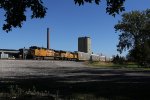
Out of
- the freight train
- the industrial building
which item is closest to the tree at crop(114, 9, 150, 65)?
the freight train

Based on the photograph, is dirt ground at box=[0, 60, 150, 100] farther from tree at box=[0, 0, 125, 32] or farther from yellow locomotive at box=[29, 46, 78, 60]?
yellow locomotive at box=[29, 46, 78, 60]

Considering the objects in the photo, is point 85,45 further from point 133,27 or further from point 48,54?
point 48,54

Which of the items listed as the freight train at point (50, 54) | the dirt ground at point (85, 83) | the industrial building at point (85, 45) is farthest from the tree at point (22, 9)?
the industrial building at point (85, 45)

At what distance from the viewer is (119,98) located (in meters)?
15.2

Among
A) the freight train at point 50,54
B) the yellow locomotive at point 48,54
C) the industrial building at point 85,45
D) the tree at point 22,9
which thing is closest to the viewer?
the tree at point 22,9

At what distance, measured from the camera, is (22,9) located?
542 inches

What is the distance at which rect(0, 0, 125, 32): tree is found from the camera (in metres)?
13.7

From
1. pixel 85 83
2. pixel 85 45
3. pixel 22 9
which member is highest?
pixel 85 45

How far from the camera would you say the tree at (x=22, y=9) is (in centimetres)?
1372

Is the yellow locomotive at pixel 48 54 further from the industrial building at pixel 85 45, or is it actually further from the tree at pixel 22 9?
the industrial building at pixel 85 45

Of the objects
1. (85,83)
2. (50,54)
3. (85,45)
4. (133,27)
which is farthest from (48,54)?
(85,45)

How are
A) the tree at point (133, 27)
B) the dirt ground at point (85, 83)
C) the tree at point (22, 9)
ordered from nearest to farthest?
the tree at point (22, 9), the dirt ground at point (85, 83), the tree at point (133, 27)

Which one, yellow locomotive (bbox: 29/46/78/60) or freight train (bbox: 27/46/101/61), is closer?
yellow locomotive (bbox: 29/46/78/60)

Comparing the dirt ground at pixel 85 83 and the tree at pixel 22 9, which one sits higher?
the tree at pixel 22 9
